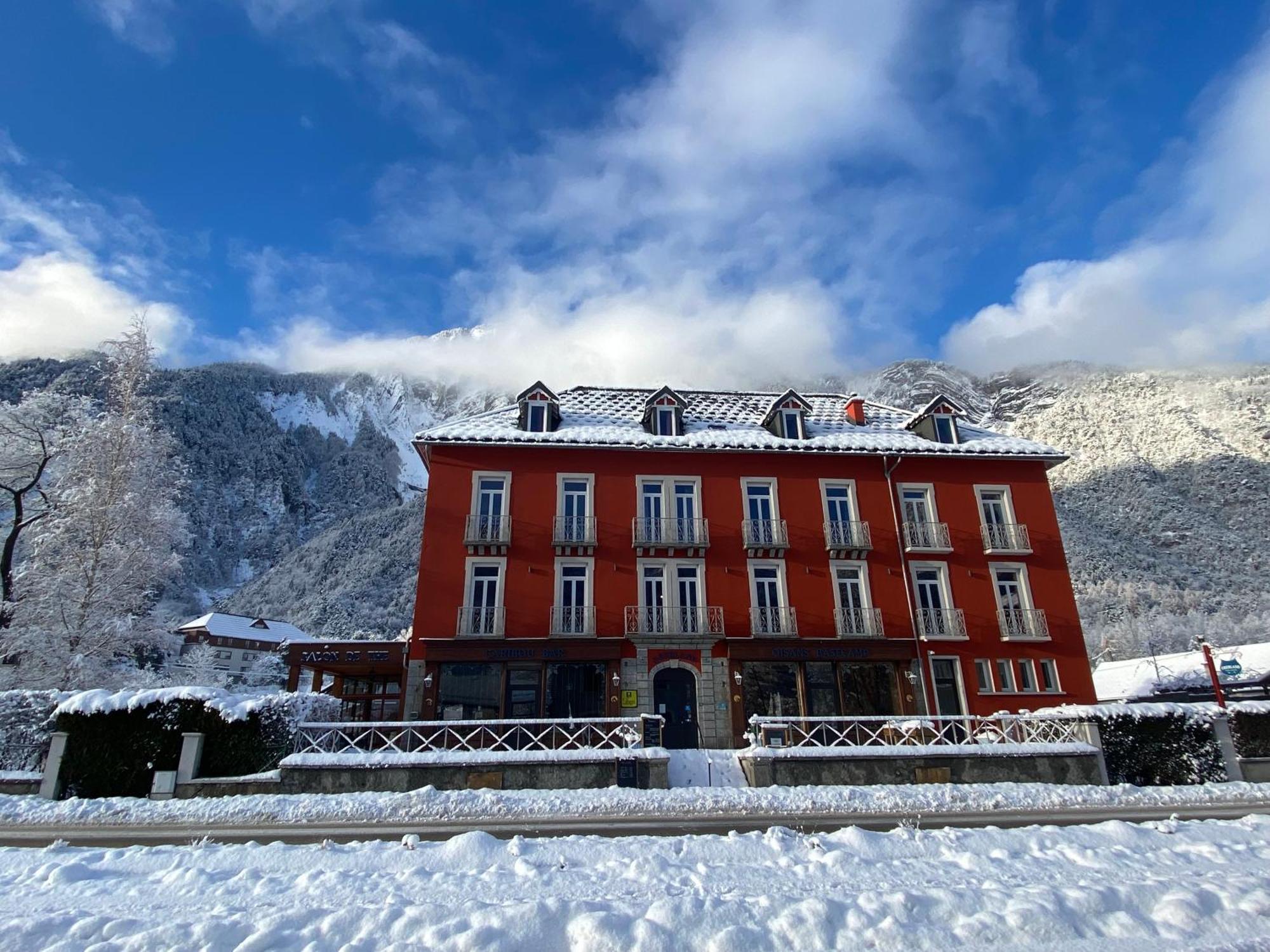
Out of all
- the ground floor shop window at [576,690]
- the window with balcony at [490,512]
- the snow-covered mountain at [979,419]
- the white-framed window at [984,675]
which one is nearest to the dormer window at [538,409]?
the window with balcony at [490,512]

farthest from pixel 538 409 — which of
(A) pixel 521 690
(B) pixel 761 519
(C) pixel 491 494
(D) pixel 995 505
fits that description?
(D) pixel 995 505

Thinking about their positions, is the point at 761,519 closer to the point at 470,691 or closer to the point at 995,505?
the point at 995,505

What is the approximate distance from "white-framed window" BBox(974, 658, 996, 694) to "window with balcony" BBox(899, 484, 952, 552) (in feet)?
12.9

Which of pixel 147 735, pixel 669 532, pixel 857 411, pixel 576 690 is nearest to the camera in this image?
pixel 147 735

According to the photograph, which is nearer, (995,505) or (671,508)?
(671,508)

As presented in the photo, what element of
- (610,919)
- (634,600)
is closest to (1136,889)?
(610,919)

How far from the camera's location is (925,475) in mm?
24688

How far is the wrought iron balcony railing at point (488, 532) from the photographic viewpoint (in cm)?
2194

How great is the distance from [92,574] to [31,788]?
868cm

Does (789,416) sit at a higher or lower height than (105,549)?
higher

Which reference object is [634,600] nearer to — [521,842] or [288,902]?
[521,842]

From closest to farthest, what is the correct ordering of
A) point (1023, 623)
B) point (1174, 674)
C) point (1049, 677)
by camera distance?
1. point (1049, 677)
2. point (1023, 623)
3. point (1174, 674)

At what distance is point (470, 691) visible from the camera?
20.5 m

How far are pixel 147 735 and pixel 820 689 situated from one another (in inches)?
727
